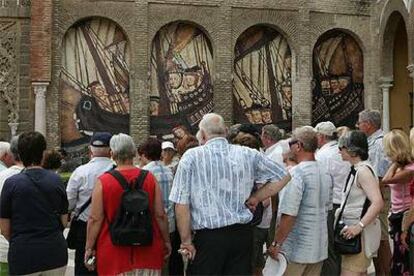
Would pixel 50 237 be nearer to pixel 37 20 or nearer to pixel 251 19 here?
pixel 37 20

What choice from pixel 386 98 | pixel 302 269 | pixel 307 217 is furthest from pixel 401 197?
pixel 386 98

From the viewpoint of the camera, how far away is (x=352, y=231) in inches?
225

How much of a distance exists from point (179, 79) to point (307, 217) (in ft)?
47.7

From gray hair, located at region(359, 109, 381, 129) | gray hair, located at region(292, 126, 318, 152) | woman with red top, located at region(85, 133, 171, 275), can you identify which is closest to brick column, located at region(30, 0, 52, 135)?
gray hair, located at region(359, 109, 381, 129)

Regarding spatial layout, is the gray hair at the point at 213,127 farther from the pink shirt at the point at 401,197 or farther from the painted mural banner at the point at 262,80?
the painted mural banner at the point at 262,80

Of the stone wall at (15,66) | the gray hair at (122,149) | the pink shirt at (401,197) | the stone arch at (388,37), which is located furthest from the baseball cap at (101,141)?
the stone arch at (388,37)

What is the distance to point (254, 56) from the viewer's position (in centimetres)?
2078

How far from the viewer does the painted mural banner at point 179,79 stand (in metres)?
19.8

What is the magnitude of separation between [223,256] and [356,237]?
1417mm

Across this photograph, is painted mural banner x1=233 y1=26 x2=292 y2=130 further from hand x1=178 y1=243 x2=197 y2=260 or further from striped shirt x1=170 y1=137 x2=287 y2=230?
hand x1=178 y1=243 x2=197 y2=260

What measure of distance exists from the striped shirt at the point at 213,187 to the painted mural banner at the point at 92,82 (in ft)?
46.6

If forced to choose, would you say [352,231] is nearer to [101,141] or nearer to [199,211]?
[199,211]

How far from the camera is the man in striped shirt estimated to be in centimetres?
500

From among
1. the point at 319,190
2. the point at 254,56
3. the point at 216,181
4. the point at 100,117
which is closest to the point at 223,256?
the point at 216,181
